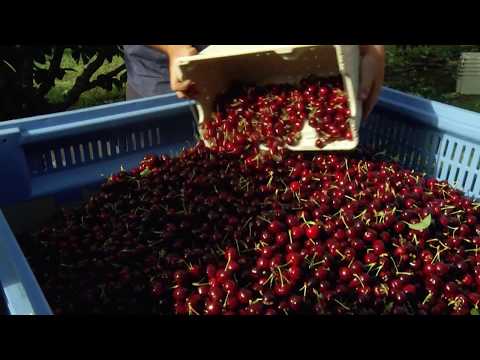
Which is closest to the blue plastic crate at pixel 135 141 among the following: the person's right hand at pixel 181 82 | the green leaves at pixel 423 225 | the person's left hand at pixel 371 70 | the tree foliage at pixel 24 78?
the person's right hand at pixel 181 82

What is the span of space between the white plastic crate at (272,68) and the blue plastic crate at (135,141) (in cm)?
19

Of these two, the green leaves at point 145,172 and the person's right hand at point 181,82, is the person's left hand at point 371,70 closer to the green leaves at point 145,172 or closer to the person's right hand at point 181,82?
the person's right hand at point 181,82

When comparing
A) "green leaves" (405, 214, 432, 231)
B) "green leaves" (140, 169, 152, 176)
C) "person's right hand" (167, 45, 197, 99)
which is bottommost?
"green leaves" (405, 214, 432, 231)

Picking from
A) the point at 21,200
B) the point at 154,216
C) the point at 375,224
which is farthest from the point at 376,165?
the point at 21,200

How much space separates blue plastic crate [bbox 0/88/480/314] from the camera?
2000mm

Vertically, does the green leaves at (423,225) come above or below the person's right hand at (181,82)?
below

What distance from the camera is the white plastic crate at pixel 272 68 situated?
196 centimetres

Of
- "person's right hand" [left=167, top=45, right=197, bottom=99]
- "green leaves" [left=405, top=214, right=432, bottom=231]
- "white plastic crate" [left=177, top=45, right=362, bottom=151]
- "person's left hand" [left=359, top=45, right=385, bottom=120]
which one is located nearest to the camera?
"green leaves" [left=405, top=214, right=432, bottom=231]

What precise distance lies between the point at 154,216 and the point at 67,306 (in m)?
0.44

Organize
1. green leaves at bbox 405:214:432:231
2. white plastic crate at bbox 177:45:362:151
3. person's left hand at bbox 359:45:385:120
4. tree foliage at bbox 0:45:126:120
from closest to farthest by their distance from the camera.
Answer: green leaves at bbox 405:214:432:231 → white plastic crate at bbox 177:45:362:151 → person's left hand at bbox 359:45:385:120 → tree foliage at bbox 0:45:126:120

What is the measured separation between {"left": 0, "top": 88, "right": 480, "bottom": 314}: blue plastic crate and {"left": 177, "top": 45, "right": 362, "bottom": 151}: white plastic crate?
187 millimetres

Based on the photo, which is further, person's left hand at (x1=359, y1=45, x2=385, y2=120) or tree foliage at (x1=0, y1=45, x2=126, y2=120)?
tree foliage at (x1=0, y1=45, x2=126, y2=120)

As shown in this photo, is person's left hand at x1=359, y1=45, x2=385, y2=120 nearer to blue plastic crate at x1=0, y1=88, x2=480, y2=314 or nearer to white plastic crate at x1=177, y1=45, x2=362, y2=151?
white plastic crate at x1=177, y1=45, x2=362, y2=151

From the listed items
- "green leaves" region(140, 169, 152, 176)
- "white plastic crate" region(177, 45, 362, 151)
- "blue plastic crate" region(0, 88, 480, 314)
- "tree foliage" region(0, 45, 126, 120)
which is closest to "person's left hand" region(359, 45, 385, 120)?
"white plastic crate" region(177, 45, 362, 151)
